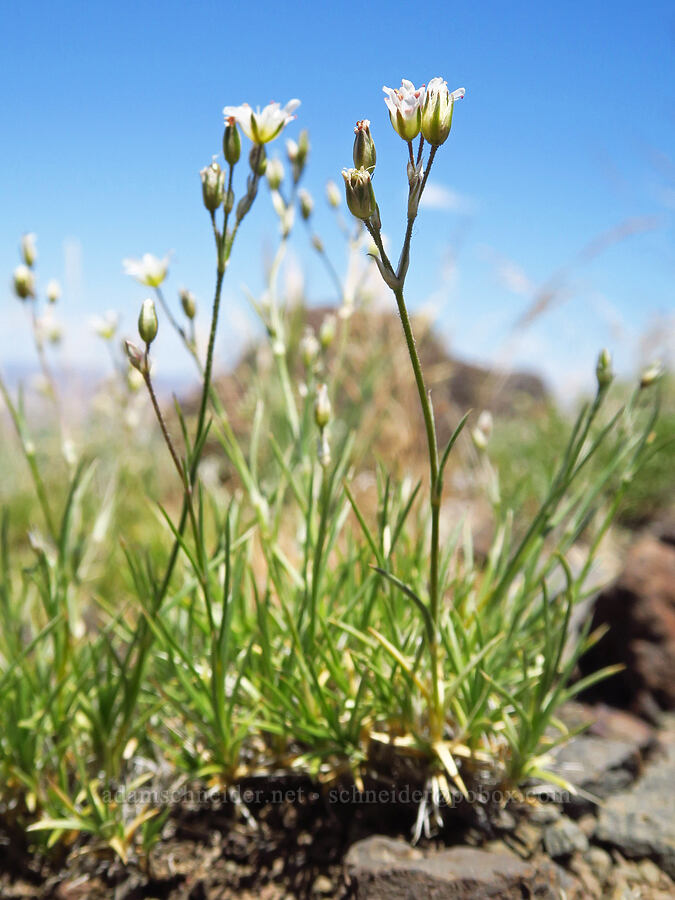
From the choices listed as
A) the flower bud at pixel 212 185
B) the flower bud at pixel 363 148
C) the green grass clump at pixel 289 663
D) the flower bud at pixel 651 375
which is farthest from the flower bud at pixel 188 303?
the flower bud at pixel 651 375

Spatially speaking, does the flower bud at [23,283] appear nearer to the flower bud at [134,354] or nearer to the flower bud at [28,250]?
the flower bud at [28,250]

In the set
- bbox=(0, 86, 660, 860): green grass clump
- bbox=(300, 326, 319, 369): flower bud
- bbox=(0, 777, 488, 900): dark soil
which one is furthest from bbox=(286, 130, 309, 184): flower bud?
bbox=(0, 777, 488, 900): dark soil

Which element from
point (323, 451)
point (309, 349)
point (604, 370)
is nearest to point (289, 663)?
point (323, 451)

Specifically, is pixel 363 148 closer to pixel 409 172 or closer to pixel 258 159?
pixel 409 172

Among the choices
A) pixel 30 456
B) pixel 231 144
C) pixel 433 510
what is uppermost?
pixel 231 144

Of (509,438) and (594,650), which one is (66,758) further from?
(509,438)

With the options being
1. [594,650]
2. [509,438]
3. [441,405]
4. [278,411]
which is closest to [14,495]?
[278,411]
